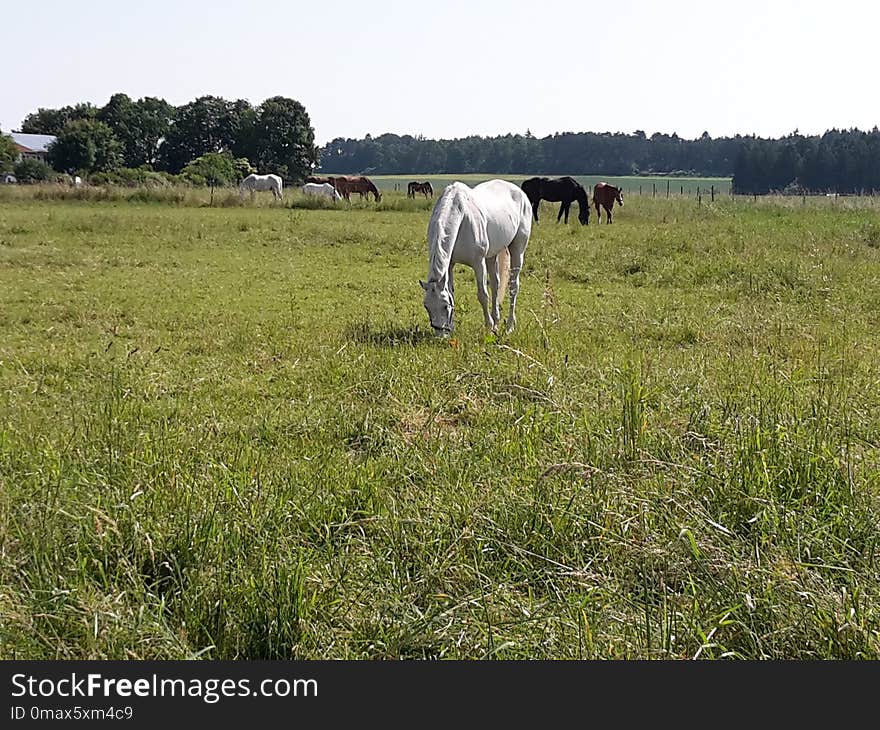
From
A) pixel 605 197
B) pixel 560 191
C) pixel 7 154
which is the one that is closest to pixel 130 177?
pixel 7 154

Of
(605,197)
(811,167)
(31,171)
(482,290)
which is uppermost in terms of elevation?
(811,167)

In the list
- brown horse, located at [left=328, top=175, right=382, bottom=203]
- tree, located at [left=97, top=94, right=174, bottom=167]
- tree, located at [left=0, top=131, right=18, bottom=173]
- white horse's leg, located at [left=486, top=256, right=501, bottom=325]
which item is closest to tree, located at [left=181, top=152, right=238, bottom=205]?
brown horse, located at [left=328, top=175, right=382, bottom=203]

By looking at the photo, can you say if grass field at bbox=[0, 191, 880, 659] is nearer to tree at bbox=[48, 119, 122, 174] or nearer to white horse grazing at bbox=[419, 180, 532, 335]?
white horse grazing at bbox=[419, 180, 532, 335]

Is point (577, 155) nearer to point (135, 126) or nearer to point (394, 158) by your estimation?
point (394, 158)

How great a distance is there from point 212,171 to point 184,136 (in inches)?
970

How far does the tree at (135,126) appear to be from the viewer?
67.6 metres

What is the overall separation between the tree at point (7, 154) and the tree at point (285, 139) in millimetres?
17604

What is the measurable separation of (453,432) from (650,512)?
1782mm

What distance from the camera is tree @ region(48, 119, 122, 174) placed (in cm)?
5703

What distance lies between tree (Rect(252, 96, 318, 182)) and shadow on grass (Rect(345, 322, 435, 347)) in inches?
2264

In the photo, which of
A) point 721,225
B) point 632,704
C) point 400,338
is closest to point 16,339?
point 400,338

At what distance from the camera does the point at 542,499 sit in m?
3.58

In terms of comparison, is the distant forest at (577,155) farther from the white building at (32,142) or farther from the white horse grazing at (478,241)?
the white horse grazing at (478,241)

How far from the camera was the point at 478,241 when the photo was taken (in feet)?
27.7
